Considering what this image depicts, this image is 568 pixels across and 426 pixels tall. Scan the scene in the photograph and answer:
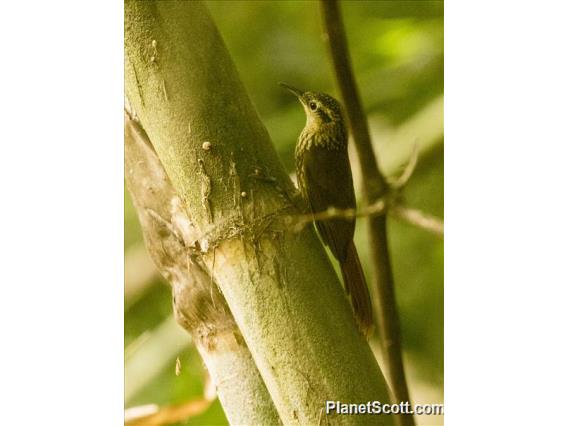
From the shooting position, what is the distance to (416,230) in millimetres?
1193

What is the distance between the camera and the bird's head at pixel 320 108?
3.89 ft

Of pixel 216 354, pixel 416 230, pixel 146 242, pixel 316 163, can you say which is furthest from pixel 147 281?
pixel 416 230

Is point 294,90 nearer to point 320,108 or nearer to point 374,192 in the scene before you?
point 320,108

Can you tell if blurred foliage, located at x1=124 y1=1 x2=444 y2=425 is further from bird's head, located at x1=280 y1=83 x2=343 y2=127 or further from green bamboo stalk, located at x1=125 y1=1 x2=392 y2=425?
green bamboo stalk, located at x1=125 y1=1 x2=392 y2=425

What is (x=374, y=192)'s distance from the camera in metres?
1.02

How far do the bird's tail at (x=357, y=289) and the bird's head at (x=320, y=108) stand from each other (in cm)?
21

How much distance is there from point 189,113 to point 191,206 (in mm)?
133

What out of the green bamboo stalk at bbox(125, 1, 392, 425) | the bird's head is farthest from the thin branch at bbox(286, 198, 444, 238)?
the bird's head

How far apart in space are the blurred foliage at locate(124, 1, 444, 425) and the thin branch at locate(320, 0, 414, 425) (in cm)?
9

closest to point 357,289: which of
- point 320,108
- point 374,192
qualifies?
point 374,192

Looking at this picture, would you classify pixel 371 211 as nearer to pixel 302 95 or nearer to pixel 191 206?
pixel 191 206

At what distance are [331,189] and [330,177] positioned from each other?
27mm

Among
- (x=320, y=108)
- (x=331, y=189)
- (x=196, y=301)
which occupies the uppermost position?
(x=320, y=108)

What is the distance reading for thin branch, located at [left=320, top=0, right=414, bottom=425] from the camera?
0.97 metres
